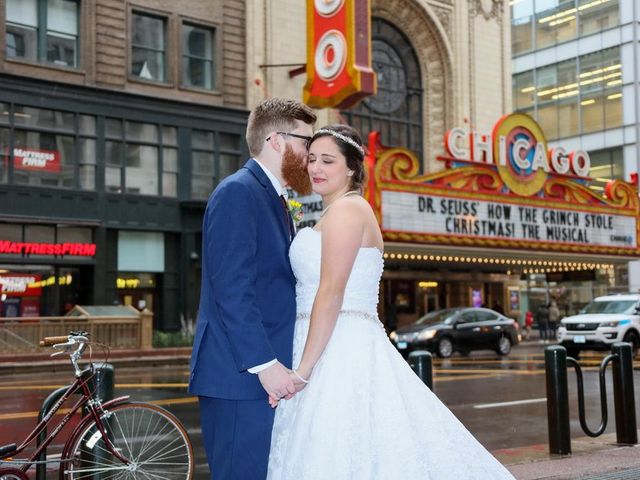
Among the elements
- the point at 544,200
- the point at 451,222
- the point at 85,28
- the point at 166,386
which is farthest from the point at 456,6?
the point at 166,386

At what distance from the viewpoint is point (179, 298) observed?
91.4ft

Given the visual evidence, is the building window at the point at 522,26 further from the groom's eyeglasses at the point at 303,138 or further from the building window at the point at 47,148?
the groom's eyeglasses at the point at 303,138

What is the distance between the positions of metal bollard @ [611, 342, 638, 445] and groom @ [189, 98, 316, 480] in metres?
5.49

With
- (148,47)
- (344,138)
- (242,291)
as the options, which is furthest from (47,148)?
(242,291)

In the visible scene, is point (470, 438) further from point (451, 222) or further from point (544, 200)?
point (544, 200)

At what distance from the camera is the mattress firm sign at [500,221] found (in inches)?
968

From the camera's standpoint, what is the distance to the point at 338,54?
27.2m

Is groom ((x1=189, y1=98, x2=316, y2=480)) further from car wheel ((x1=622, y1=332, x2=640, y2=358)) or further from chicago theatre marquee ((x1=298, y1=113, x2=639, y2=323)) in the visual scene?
car wheel ((x1=622, y1=332, x2=640, y2=358))

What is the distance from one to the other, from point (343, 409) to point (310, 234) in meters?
0.84

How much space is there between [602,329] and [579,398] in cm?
1468

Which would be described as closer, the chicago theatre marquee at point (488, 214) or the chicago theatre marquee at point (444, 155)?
the chicago theatre marquee at point (488, 214)

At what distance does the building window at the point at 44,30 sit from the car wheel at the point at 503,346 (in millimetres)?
15949

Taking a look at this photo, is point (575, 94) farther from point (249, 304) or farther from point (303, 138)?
point (249, 304)

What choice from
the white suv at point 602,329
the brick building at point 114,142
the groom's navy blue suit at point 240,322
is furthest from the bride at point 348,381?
the brick building at point 114,142
